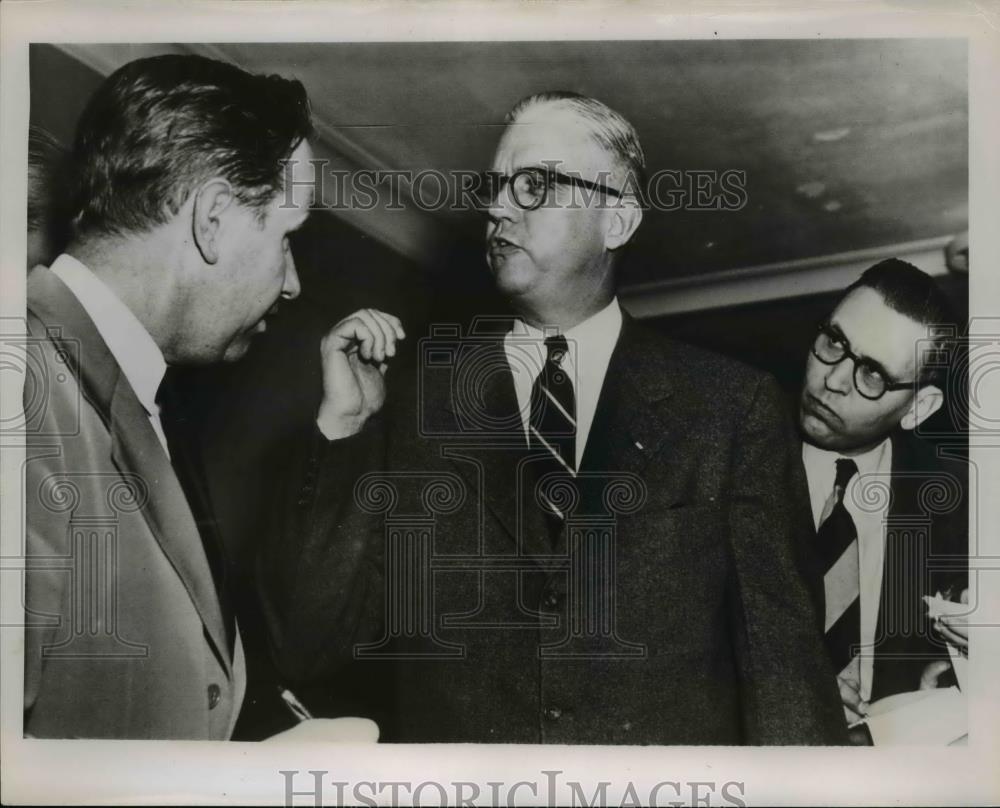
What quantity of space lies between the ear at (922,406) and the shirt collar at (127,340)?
1.89 m

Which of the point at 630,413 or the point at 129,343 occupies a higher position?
the point at 129,343

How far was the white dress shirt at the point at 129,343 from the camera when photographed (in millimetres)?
2510

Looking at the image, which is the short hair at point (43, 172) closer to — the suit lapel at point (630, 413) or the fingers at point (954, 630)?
the suit lapel at point (630, 413)

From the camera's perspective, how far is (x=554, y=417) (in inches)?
98.9

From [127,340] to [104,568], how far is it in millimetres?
581

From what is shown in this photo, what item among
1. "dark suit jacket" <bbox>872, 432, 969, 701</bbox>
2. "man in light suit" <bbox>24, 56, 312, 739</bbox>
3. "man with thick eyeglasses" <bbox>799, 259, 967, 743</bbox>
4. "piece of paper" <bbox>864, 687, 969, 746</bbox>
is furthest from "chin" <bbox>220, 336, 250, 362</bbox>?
"piece of paper" <bbox>864, 687, 969, 746</bbox>

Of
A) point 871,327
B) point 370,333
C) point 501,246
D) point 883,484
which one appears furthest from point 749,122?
point 370,333

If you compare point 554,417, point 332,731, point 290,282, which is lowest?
point 332,731

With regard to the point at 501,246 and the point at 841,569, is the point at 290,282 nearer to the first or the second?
the point at 501,246

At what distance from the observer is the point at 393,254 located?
2539mm

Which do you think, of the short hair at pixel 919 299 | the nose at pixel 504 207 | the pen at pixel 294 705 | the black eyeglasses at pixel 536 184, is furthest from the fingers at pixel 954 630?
the pen at pixel 294 705

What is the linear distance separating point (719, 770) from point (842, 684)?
377 millimetres

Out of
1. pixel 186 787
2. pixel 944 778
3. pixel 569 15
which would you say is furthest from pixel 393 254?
pixel 944 778

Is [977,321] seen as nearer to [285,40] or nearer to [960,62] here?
[960,62]
